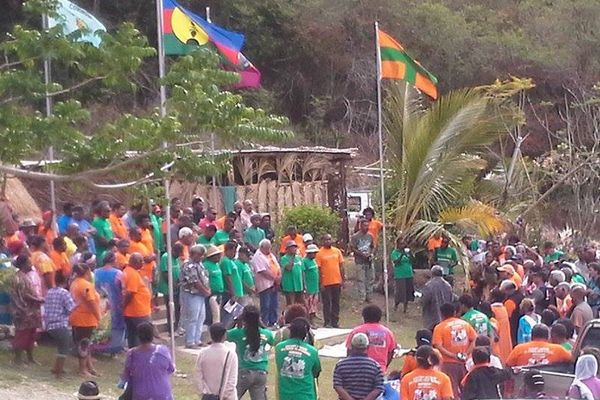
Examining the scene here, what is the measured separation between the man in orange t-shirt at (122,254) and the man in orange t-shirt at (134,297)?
0.40 metres

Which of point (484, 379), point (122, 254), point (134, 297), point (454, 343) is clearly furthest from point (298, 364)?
point (122, 254)

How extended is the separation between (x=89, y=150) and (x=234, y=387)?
109 inches

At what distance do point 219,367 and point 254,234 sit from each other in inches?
359

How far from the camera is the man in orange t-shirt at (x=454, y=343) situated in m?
13.1

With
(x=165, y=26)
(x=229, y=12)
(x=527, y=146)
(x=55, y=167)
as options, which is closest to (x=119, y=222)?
(x=165, y=26)

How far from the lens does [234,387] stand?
1137 cm

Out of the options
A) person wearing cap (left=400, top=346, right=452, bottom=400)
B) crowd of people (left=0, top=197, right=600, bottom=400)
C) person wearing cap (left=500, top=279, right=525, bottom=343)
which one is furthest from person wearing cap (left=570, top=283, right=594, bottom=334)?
person wearing cap (left=400, top=346, right=452, bottom=400)

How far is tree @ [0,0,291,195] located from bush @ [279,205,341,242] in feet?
41.7

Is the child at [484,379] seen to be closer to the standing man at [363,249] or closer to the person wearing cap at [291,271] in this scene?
the person wearing cap at [291,271]

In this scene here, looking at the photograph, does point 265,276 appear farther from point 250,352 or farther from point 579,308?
point 250,352

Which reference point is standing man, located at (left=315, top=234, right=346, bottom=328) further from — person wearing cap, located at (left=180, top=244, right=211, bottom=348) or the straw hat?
person wearing cap, located at (left=180, top=244, right=211, bottom=348)

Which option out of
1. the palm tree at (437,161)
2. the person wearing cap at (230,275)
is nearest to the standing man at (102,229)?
the person wearing cap at (230,275)

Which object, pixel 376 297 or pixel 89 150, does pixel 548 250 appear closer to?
pixel 376 297

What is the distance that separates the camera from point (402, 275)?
22703 mm
